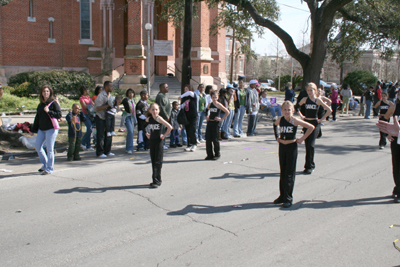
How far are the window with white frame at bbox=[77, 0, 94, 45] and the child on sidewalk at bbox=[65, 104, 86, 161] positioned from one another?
2015cm

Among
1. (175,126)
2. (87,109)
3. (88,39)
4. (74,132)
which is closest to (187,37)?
(175,126)

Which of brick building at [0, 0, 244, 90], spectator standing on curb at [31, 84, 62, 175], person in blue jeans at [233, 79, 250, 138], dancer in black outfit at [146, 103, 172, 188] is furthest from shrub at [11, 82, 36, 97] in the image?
dancer in black outfit at [146, 103, 172, 188]

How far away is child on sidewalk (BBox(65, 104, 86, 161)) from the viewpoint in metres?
8.97

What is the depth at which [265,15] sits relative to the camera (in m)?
20.6

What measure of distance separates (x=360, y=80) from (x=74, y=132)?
3252 cm

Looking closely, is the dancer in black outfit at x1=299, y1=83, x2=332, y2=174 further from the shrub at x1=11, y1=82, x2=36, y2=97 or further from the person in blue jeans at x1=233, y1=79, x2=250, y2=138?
the shrub at x1=11, y1=82, x2=36, y2=97

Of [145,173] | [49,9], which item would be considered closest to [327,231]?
[145,173]

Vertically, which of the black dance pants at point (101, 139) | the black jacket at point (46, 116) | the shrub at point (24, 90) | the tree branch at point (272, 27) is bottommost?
the black dance pants at point (101, 139)

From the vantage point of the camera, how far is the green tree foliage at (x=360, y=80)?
34.8m

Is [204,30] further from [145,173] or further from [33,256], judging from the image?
[33,256]

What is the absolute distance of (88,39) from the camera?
27750 millimetres

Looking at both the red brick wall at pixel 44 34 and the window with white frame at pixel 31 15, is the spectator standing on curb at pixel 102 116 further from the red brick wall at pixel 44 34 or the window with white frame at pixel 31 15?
the window with white frame at pixel 31 15

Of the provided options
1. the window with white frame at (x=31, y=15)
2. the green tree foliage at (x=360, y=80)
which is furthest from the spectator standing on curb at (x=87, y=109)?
the green tree foliage at (x=360, y=80)

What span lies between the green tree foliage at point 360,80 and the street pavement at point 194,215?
28.4 m
